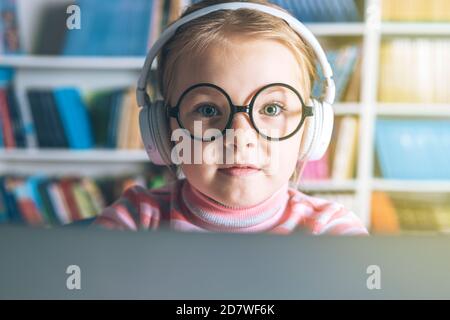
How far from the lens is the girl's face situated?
108 centimetres

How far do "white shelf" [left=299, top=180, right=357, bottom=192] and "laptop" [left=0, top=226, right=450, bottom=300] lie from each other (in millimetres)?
124

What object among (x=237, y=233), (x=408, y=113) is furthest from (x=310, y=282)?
(x=408, y=113)

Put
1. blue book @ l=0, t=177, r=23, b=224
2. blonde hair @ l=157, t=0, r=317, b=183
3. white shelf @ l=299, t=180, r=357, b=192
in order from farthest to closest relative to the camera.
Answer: blue book @ l=0, t=177, r=23, b=224 < white shelf @ l=299, t=180, r=357, b=192 < blonde hair @ l=157, t=0, r=317, b=183

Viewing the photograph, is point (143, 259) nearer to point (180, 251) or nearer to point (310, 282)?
point (180, 251)

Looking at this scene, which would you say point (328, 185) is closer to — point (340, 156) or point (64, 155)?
point (340, 156)

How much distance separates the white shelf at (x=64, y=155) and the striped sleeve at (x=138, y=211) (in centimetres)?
12

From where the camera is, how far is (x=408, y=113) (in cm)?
127

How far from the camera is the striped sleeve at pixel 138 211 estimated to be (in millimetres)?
1150

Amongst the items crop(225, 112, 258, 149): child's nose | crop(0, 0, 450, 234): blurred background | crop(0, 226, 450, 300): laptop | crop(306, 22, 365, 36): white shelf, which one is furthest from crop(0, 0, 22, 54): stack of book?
crop(306, 22, 365, 36): white shelf

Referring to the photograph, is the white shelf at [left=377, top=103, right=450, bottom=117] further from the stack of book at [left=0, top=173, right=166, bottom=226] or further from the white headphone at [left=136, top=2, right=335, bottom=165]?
the stack of book at [left=0, top=173, right=166, bottom=226]

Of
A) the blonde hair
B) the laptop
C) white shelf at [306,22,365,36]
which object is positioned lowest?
the laptop

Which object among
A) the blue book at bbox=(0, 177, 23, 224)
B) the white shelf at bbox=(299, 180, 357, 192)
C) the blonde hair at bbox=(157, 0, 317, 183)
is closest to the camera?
the blonde hair at bbox=(157, 0, 317, 183)

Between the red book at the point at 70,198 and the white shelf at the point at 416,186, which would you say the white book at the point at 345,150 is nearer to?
the white shelf at the point at 416,186

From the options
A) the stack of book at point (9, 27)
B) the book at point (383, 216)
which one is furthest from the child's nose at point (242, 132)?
the stack of book at point (9, 27)
